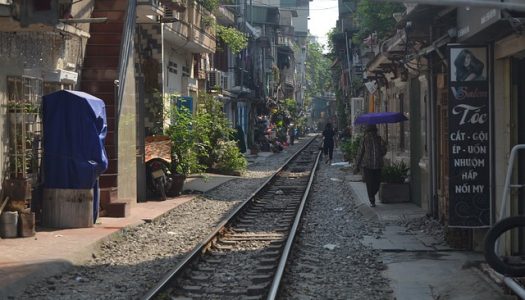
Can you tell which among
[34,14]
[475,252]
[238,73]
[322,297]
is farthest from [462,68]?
[238,73]

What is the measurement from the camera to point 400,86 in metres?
19.6

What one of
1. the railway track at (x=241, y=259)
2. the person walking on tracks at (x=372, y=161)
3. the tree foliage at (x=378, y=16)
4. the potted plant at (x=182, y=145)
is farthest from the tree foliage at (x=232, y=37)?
the person walking on tracks at (x=372, y=161)

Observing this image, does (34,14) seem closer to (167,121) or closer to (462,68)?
(462,68)

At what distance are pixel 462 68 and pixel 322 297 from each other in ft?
11.1

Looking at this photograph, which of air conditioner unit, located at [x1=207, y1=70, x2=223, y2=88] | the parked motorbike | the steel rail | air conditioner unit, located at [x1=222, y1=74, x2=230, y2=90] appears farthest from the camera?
air conditioner unit, located at [x1=222, y1=74, x2=230, y2=90]

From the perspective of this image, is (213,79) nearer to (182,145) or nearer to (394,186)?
(182,145)

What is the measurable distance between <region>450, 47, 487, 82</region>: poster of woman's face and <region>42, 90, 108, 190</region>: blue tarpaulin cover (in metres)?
6.32

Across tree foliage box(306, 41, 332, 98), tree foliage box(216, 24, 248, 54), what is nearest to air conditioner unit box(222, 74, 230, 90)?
tree foliage box(216, 24, 248, 54)

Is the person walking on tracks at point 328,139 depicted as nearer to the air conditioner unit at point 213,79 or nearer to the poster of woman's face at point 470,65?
the air conditioner unit at point 213,79

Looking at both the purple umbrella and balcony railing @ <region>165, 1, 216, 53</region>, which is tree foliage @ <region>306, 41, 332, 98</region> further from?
the purple umbrella

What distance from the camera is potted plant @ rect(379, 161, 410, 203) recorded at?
1731 cm

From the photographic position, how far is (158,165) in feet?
61.4

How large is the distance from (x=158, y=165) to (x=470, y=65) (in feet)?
33.6

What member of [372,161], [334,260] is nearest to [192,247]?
[334,260]
